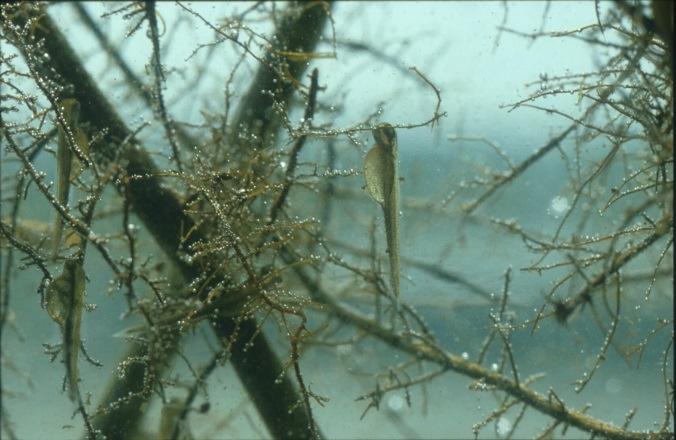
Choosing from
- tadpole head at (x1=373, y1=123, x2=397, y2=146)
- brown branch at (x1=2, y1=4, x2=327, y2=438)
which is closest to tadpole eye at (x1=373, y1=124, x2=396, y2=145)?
tadpole head at (x1=373, y1=123, x2=397, y2=146)

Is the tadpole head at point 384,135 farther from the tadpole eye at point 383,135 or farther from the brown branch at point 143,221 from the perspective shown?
the brown branch at point 143,221

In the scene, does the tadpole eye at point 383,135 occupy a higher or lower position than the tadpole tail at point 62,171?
lower

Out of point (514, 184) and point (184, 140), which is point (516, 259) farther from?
point (184, 140)

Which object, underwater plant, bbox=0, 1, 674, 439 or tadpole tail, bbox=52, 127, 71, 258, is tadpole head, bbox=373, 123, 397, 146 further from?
tadpole tail, bbox=52, 127, 71, 258

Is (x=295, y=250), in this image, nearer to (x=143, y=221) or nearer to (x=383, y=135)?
(x=143, y=221)

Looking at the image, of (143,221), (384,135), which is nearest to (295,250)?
(143,221)

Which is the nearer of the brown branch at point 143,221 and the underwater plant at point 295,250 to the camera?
the underwater plant at point 295,250

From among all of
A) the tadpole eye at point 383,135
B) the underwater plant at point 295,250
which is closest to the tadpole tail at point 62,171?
the underwater plant at point 295,250

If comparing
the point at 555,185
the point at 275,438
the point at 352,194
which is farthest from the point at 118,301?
the point at 555,185
